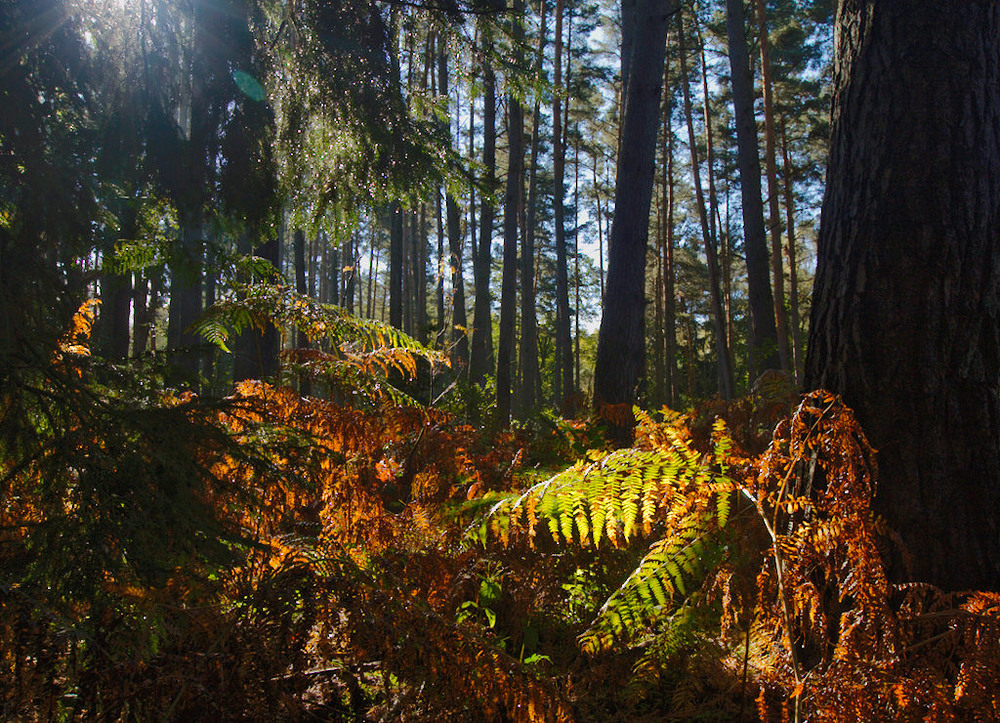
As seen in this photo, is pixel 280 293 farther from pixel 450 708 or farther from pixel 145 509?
pixel 450 708

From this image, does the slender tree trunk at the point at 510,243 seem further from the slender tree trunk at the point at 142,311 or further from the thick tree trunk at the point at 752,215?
the slender tree trunk at the point at 142,311

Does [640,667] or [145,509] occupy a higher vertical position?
[145,509]

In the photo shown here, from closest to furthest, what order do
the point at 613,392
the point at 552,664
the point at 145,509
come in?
the point at 145,509 → the point at 552,664 → the point at 613,392

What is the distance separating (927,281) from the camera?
1.81 m

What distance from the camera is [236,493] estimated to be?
2.25 metres

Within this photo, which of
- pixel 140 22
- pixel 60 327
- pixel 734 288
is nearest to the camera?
pixel 60 327

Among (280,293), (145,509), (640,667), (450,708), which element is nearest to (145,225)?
(280,293)

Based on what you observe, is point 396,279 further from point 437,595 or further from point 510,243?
point 437,595

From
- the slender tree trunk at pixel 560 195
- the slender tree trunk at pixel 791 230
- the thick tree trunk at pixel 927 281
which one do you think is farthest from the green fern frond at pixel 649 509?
the slender tree trunk at pixel 791 230

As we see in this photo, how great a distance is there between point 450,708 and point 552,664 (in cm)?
63

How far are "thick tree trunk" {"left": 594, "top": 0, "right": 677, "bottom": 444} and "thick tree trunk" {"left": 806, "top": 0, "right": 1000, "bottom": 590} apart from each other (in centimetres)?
390

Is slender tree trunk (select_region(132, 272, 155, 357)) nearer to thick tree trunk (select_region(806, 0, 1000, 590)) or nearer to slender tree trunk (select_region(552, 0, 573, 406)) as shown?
thick tree trunk (select_region(806, 0, 1000, 590))

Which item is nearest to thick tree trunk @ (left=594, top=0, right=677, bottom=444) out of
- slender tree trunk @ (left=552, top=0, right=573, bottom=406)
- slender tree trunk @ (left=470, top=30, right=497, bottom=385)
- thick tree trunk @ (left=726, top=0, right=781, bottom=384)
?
thick tree trunk @ (left=726, top=0, right=781, bottom=384)

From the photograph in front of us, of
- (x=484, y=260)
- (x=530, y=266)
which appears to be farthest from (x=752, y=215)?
(x=530, y=266)
